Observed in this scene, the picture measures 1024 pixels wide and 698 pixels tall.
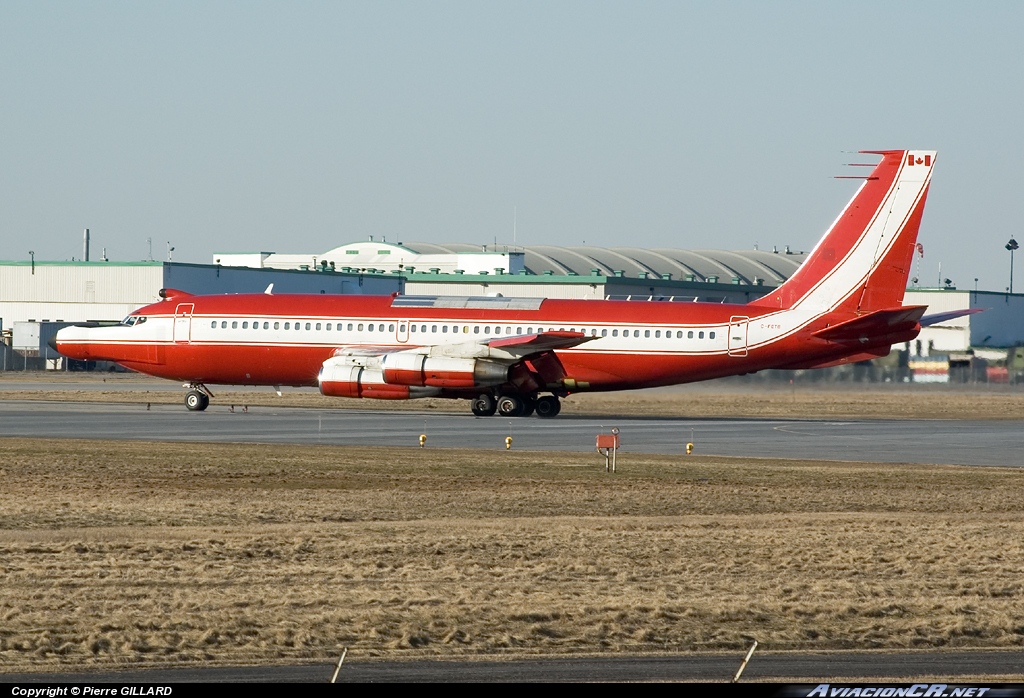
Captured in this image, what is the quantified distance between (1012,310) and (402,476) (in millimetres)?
113576

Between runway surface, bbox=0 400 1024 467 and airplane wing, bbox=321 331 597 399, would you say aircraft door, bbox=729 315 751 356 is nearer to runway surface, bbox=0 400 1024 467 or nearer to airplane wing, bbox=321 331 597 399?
runway surface, bbox=0 400 1024 467

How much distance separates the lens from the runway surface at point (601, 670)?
11.9m

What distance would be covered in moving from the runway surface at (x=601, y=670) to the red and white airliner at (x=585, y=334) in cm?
3521

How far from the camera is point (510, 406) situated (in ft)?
170

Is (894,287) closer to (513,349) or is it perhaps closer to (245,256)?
(513,349)

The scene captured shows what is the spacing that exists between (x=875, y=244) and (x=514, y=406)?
544 inches

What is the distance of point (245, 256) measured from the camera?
138m

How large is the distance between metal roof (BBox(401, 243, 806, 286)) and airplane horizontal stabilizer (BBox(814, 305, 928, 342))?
85180mm

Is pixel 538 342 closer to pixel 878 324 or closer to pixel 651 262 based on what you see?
pixel 878 324

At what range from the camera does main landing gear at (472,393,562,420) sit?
170 feet

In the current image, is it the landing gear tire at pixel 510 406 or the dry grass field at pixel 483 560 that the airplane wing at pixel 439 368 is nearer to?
the landing gear tire at pixel 510 406

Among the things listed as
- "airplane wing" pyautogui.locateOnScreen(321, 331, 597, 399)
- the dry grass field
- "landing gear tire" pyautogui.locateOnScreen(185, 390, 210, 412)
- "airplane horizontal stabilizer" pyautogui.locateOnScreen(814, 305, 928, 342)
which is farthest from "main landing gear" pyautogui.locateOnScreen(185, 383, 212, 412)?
"airplane horizontal stabilizer" pyautogui.locateOnScreen(814, 305, 928, 342)

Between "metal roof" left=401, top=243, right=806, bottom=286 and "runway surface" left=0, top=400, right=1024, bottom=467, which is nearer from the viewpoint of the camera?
"runway surface" left=0, top=400, right=1024, bottom=467

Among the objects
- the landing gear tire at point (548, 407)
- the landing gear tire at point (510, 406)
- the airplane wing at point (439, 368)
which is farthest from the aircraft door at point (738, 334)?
the landing gear tire at point (510, 406)
